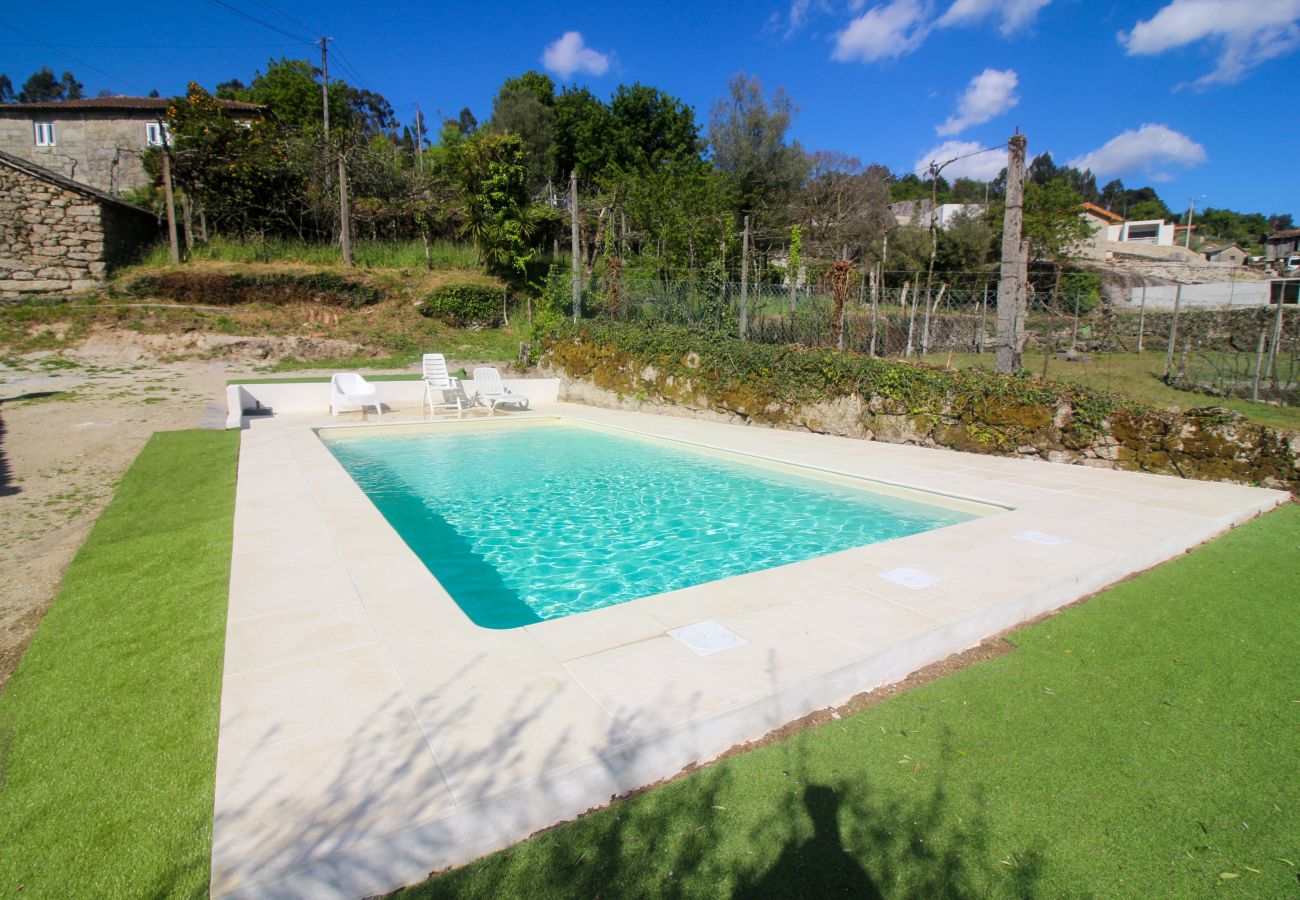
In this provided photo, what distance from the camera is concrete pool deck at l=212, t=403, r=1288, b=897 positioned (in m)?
1.93

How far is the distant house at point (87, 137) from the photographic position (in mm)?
26219

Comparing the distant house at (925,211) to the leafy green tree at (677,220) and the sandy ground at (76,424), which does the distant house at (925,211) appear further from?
the sandy ground at (76,424)

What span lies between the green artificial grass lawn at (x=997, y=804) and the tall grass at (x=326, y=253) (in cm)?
2159

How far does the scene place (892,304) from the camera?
16.7 m

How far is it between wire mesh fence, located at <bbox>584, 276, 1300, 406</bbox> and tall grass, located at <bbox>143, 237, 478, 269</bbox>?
9680 millimetres

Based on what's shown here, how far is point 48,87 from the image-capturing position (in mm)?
69625

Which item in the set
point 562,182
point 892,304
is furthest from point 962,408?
point 562,182

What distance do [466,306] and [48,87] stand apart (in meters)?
84.9

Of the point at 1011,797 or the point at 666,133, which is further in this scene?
the point at 666,133

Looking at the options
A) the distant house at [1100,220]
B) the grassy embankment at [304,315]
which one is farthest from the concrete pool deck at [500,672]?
the distant house at [1100,220]

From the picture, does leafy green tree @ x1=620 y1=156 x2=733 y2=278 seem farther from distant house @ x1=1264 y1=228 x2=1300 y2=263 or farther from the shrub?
distant house @ x1=1264 y1=228 x2=1300 y2=263

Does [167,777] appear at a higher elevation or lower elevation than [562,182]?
lower

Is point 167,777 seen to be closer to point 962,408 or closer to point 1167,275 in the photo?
point 962,408

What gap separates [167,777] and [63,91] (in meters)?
98.0
